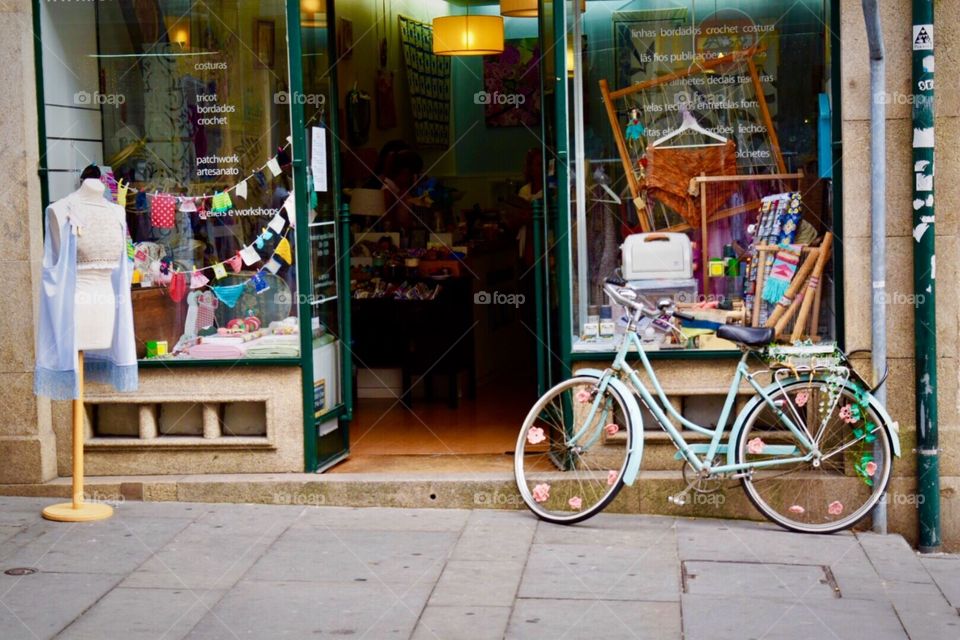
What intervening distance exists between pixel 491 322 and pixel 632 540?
183 inches

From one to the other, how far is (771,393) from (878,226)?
109cm

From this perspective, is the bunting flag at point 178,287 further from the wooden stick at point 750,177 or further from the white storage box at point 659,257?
the wooden stick at point 750,177

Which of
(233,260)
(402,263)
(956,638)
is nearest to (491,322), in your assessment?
(402,263)

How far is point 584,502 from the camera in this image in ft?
26.0

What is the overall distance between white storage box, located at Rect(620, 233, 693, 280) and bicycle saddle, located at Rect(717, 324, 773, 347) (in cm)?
82

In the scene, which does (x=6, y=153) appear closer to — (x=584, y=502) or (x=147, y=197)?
(x=147, y=197)

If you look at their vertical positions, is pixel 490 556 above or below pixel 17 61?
below

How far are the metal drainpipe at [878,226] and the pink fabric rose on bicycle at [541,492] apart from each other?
1.81 meters

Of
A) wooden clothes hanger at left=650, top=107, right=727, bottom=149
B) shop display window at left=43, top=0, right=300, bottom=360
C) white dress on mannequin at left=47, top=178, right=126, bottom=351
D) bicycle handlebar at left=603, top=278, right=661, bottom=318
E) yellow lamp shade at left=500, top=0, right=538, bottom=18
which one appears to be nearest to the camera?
white dress on mannequin at left=47, top=178, right=126, bottom=351

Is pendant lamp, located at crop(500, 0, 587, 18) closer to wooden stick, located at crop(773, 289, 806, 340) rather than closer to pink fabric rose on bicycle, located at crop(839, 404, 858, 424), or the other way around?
wooden stick, located at crop(773, 289, 806, 340)

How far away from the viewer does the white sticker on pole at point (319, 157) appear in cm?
841

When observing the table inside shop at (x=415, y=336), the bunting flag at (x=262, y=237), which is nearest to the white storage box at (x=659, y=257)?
the bunting flag at (x=262, y=237)

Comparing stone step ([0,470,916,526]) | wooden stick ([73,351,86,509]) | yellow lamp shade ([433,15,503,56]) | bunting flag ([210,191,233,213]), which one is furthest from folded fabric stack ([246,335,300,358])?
yellow lamp shade ([433,15,503,56])

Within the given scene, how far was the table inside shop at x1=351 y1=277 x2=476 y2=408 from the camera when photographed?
10688 mm
